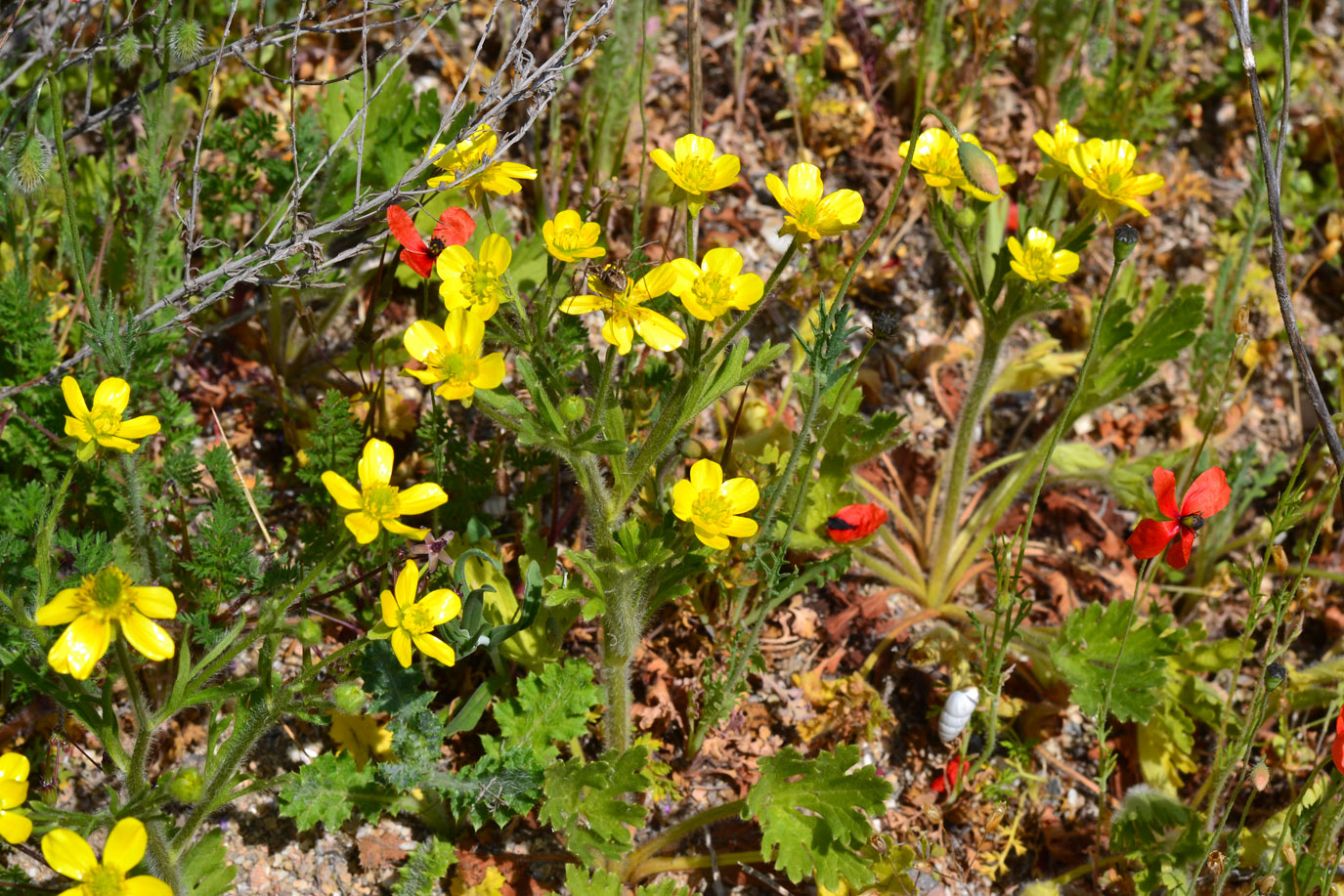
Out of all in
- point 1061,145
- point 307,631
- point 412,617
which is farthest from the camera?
point 1061,145

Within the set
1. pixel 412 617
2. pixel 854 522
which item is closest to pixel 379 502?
pixel 412 617

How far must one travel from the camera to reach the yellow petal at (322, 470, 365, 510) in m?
2.18

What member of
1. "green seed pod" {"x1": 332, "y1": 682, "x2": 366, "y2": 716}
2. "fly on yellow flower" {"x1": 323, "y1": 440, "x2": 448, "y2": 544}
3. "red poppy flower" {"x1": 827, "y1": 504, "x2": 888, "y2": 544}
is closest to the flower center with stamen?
"fly on yellow flower" {"x1": 323, "y1": 440, "x2": 448, "y2": 544}

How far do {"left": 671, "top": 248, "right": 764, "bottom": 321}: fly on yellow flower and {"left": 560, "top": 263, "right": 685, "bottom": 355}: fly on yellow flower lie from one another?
0.03m

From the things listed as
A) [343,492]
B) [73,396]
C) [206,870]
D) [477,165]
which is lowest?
[206,870]

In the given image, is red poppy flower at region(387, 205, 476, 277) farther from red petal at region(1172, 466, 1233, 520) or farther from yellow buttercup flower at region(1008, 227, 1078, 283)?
red petal at region(1172, 466, 1233, 520)

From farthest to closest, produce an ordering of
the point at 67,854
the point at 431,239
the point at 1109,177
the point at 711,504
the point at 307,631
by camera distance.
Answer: the point at 1109,177
the point at 431,239
the point at 711,504
the point at 307,631
the point at 67,854

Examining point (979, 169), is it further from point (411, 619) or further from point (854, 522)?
point (411, 619)

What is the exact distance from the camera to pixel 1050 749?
3.68 m

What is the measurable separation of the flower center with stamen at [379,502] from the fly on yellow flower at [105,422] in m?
0.50

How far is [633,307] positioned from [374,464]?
64 centimetres

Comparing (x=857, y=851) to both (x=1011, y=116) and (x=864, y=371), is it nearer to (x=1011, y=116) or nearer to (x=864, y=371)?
(x=864, y=371)

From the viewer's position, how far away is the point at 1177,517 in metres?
2.94

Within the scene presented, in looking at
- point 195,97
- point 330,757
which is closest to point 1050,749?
point 330,757
